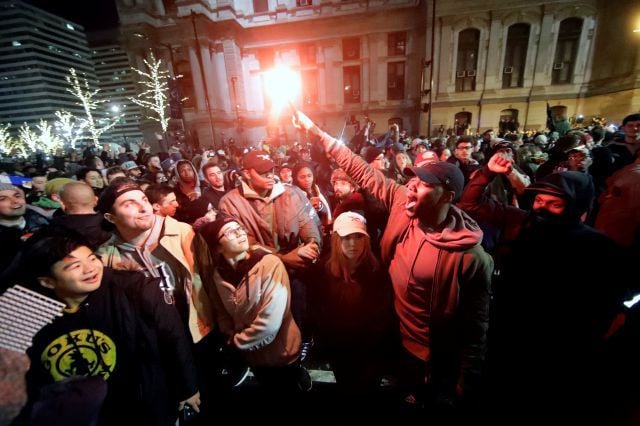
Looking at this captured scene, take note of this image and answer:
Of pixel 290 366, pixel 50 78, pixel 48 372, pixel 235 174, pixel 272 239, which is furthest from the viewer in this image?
pixel 50 78

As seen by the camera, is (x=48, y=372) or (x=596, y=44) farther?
(x=596, y=44)

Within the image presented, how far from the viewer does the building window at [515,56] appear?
2272cm

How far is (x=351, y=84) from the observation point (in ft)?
90.1

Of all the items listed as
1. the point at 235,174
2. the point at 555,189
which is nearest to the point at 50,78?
the point at 235,174

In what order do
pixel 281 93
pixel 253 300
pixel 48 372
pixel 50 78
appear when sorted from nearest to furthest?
1. pixel 48 372
2. pixel 253 300
3. pixel 281 93
4. pixel 50 78

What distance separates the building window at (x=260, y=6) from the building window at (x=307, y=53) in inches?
262

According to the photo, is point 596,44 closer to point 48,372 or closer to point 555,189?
point 555,189

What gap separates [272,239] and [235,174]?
10.7 feet

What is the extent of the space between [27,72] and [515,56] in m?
125

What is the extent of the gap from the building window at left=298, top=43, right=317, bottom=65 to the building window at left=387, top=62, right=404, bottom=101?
773 cm

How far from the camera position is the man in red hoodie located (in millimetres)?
2066

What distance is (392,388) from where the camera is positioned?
9.11 ft

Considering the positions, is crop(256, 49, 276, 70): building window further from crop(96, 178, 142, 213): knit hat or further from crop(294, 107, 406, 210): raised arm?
crop(96, 178, 142, 213): knit hat

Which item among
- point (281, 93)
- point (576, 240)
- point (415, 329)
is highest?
point (281, 93)
